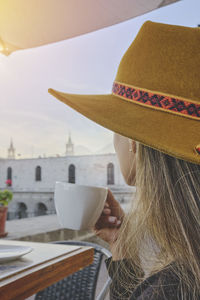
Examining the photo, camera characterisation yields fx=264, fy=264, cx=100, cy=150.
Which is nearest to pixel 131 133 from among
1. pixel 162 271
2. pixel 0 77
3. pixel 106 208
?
pixel 162 271

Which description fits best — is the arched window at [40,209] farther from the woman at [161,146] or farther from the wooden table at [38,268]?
the woman at [161,146]

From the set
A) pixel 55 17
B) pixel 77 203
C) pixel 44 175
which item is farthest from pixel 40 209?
pixel 77 203

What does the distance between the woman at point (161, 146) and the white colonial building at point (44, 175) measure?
15908 millimetres

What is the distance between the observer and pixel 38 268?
0.55 metres

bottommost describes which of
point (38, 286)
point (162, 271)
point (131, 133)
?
point (38, 286)

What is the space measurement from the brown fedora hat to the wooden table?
334 mm

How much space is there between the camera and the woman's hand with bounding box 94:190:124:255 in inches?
27.2

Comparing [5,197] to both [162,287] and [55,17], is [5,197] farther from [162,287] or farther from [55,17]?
[162,287]

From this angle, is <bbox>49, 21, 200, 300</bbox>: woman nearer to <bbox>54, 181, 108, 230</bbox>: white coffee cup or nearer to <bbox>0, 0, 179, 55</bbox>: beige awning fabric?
<bbox>54, 181, 108, 230</bbox>: white coffee cup

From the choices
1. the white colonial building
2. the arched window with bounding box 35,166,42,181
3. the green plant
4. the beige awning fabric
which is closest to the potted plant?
the green plant

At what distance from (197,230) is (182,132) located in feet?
0.46

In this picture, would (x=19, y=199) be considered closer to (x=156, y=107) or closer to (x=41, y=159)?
(x=41, y=159)

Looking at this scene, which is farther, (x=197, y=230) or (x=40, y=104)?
(x=40, y=104)

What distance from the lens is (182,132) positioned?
377 mm
